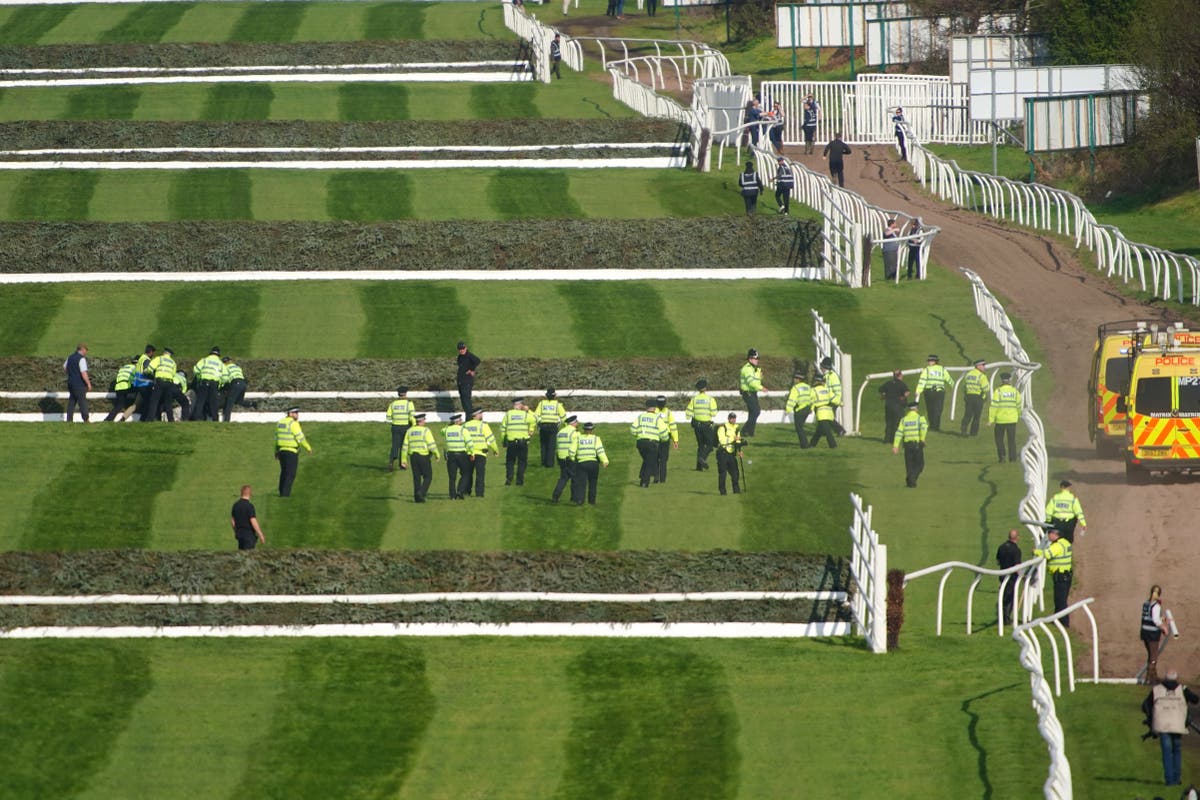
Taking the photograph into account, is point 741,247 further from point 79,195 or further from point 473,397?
point 79,195

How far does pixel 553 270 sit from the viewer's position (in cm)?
4347

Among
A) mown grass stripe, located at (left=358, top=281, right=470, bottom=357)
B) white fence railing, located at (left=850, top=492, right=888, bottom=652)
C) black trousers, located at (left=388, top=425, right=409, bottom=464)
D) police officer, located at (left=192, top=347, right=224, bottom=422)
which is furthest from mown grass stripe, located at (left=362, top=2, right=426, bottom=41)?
white fence railing, located at (left=850, top=492, right=888, bottom=652)

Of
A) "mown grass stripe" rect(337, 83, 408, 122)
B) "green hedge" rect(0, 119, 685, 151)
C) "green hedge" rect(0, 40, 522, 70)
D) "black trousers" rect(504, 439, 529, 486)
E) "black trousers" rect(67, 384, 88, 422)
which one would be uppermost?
"green hedge" rect(0, 40, 522, 70)

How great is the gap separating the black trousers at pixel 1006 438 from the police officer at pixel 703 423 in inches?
184

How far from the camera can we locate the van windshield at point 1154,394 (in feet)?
97.5

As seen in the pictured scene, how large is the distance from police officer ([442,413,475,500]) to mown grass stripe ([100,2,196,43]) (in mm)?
40664

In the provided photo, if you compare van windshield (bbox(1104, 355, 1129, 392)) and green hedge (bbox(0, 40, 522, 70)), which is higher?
green hedge (bbox(0, 40, 522, 70))

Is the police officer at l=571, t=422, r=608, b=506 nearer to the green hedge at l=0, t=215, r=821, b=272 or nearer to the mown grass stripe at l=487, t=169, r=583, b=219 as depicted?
the green hedge at l=0, t=215, r=821, b=272

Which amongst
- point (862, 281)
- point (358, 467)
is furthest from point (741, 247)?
point (358, 467)

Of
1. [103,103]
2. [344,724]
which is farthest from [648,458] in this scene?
[103,103]

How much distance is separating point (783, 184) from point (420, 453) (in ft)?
62.4

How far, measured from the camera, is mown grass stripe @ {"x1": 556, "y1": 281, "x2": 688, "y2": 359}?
3834 centimetres

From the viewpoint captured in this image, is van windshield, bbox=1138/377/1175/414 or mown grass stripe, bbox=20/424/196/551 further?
van windshield, bbox=1138/377/1175/414

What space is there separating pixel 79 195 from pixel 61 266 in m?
6.25
